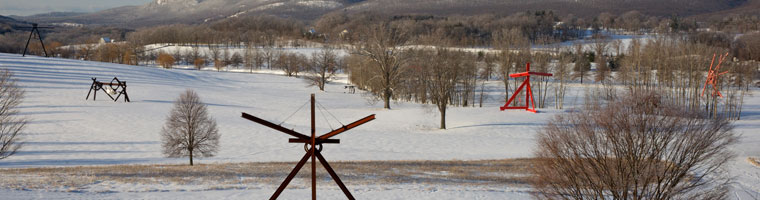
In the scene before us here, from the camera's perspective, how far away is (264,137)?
31.2 metres

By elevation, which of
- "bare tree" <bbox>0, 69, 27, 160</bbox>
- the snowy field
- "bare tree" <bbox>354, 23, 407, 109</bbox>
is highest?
"bare tree" <bbox>354, 23, 407, 109</bbox>

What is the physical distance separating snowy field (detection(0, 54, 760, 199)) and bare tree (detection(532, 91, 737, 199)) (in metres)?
4.58

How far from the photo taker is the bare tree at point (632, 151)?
1319 centimetres

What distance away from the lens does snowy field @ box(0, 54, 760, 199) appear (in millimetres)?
18969

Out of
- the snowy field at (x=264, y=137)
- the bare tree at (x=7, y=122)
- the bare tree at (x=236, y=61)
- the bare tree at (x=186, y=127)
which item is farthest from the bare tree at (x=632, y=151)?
the bare tree at (x=236, y=61)

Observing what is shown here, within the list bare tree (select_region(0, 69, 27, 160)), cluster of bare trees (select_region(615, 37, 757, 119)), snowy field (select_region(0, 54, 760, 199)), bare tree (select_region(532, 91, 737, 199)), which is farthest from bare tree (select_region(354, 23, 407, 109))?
bare tree (select_region(532, 91, 737, 199))

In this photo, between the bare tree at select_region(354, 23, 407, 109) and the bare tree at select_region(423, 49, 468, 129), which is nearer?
the bare tree at select_region(423, 49, 468, 129)

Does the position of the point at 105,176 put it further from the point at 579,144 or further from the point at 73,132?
the point at 579,144

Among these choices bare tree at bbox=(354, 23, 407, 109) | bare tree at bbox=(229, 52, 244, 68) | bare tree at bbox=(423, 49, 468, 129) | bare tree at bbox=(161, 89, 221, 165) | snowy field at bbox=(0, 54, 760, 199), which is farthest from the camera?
bare tree at bbox=(229, 52, 244, 68)

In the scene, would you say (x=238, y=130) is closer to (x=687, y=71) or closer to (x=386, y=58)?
(x=386, y=58)

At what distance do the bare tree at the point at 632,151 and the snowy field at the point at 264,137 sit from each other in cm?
458

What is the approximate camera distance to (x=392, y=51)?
139ft

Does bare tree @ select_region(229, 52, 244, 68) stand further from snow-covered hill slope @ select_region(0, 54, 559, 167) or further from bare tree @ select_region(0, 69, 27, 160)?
bare tree @ select_region(0, 69, 27, 160)

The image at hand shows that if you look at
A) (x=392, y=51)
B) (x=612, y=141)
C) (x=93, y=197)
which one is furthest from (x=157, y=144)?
(x=612, y=141)
